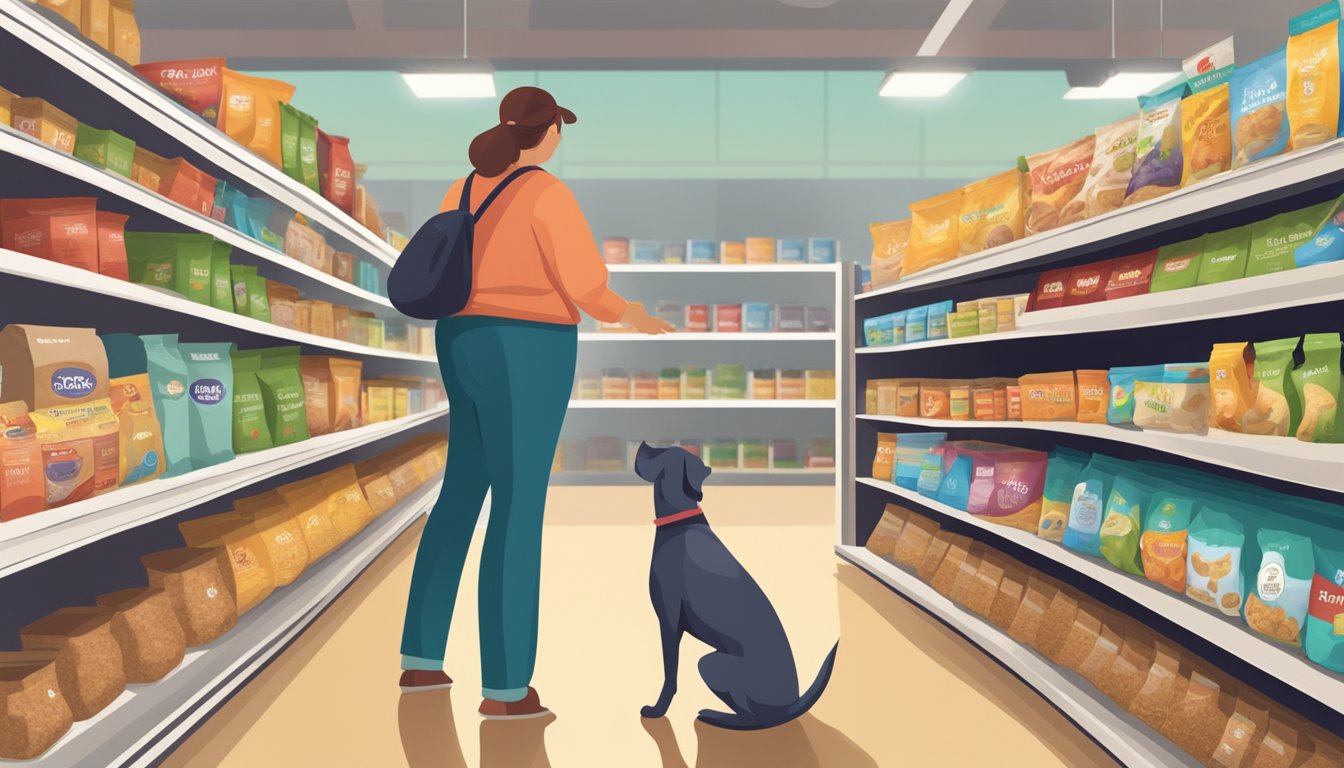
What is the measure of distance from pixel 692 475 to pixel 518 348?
0.56 meters

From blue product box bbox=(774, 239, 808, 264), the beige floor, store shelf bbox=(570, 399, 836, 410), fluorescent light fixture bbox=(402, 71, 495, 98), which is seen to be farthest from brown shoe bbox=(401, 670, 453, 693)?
blue product box bbox=(774, 239, 808, 264)

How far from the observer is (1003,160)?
32.3ft

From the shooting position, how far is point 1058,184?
244 cm

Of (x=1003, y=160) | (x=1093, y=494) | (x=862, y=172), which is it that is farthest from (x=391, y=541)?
(x=1003, y=160)

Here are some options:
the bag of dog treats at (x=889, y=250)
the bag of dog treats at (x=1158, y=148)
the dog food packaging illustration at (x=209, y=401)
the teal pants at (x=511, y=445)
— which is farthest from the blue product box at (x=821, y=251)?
the dog food packaging illustration at (x=209, y=401)

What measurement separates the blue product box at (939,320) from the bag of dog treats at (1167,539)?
1276mm

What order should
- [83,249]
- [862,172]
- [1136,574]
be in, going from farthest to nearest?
[862,172]
[1136,574]
[83,249]

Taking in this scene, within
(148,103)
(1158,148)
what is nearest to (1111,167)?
(1158,148)

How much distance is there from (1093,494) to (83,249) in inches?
100

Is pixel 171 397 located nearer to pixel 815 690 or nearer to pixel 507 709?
pixel 507 709

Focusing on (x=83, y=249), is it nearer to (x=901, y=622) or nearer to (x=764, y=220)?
(x=901, y=622)

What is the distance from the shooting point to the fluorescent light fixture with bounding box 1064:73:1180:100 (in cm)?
562

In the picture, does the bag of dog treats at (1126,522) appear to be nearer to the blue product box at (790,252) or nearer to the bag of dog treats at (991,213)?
the bag of dog treats at (991,213)

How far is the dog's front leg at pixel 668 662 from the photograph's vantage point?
196 centimetres
